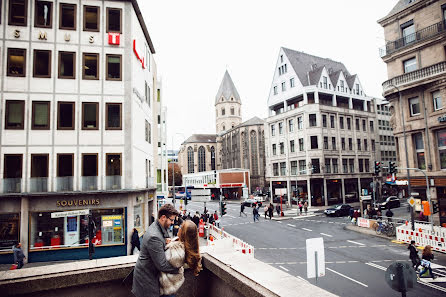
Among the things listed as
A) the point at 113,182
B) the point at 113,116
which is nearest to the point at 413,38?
the point at 113,116

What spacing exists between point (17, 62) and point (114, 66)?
5959 mm

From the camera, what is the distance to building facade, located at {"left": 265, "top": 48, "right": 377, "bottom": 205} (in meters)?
48.6

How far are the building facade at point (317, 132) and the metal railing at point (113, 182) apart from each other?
33417 millimetres

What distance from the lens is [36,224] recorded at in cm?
1816

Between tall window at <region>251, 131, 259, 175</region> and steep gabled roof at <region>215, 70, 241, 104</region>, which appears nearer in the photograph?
tall window at <region>251, 131, 259, 175</region>

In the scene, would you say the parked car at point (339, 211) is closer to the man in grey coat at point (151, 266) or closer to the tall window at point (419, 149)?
the tall window at point (419, 149)

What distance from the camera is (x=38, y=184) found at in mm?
18453

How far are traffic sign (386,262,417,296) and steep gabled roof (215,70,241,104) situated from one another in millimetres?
110187

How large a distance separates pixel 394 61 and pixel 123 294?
31471 mm

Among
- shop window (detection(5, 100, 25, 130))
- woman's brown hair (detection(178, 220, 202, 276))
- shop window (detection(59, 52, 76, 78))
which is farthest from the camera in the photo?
shop window (detection(59, 52, 76, 78))

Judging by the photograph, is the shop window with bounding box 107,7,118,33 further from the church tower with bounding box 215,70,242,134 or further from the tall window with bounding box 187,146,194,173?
the church tower with bounding box 215,70,242,134

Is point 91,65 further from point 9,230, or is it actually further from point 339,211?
point 339,211

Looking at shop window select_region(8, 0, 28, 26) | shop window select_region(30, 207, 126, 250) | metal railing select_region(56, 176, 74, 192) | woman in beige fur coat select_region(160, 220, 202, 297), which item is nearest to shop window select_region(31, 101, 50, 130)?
metal railing select_region(56, 176, 74, 192)

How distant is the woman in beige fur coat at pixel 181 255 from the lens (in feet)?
10.1
